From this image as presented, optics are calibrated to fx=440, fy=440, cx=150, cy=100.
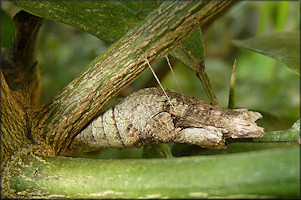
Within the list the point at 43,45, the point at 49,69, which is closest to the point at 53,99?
the point at 49,69

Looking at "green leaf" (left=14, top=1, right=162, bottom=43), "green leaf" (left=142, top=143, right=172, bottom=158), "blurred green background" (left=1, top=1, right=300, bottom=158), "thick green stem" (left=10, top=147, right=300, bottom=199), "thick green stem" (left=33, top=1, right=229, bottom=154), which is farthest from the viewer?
"blurred green background" (left=1, top=1, right=300, bottom=158)

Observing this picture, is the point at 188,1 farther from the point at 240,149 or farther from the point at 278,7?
the point at 278,7

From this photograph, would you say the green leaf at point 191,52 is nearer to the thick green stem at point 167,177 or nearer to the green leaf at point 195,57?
the green leaf at point 195,57

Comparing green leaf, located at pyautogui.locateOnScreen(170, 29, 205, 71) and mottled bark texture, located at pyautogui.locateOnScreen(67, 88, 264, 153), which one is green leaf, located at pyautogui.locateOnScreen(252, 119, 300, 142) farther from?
green leaf, located at pyautogui.locateOnScreen(170, 29, 205, 71)

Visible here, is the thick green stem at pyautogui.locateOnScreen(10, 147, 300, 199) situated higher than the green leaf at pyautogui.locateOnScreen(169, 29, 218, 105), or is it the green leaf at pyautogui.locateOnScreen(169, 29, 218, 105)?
the green leaf at pyautogui.locateOnScreen(169, 29, 218, 105)

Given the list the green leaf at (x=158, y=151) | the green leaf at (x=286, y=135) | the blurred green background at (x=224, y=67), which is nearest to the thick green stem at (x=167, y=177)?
the green leaf at (x=286, y=135)

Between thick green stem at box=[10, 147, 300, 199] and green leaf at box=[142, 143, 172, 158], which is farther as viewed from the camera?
green leaf at box=[142, 143, 172, 158]

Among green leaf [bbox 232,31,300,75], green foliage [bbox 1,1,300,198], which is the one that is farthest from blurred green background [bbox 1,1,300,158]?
green leaf [bbox 232,31,300,75]
